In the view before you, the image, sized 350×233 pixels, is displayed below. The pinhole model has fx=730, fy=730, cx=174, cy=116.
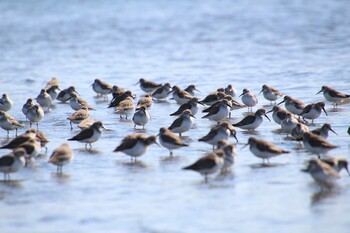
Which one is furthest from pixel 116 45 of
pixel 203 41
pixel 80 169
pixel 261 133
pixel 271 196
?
pixel 271 196

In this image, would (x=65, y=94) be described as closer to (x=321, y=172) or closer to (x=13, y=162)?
(x=13, y=162)

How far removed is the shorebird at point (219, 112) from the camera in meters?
18.7

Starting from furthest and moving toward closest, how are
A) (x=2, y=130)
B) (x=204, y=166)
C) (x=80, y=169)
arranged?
(x=2, y=130)
(x=80, y=169)
(x=204, y=166)

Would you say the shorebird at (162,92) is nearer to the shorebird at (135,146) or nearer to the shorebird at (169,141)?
the shorebird at (169,141)

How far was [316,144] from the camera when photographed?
14.6 m

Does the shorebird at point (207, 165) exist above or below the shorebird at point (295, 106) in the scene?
below

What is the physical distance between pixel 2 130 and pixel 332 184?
31.2 ft

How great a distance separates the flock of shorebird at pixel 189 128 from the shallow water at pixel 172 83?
30 centimetres

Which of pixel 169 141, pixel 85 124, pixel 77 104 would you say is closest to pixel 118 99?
pixel 77 104

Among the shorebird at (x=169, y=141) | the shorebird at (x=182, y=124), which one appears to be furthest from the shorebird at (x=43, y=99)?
the shorebird at (x=169, y=141)

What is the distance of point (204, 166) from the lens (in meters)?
13.2

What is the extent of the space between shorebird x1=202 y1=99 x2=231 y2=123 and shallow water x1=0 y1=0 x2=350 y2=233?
40 centimetres

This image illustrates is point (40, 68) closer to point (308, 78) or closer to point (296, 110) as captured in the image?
point (308, 78)

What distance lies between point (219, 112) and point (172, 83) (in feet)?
29.0
